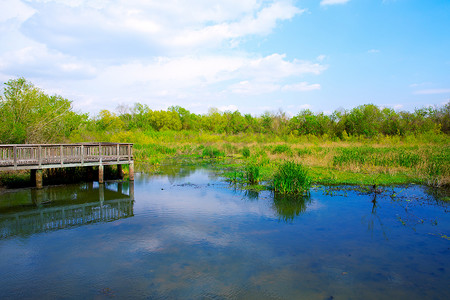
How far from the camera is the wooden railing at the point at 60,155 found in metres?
13.2

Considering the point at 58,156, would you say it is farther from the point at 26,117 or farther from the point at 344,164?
the point at 344,164

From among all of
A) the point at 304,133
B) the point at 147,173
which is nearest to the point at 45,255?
the point at 147,173

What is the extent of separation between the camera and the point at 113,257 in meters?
7.26

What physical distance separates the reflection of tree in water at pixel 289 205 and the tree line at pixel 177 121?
1428 centimetres

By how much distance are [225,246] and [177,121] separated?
2066 inches

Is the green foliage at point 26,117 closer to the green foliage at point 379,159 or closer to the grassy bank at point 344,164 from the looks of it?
the grassy bank at point 344,164

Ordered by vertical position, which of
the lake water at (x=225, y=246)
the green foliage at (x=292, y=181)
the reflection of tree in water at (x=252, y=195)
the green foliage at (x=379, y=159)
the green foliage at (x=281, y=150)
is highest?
the green foliage at (x=281, y=150)

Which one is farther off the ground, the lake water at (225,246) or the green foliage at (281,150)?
the green foliage at (281,150)

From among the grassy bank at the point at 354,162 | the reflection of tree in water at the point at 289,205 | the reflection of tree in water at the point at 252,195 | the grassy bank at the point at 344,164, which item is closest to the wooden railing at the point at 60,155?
the grassy bank at the point at 344,164

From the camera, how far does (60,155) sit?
47.4 feet

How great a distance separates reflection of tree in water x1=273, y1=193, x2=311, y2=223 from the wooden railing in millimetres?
9006

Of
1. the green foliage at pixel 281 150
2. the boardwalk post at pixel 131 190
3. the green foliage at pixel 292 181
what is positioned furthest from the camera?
the green foliage at pixel 281 150

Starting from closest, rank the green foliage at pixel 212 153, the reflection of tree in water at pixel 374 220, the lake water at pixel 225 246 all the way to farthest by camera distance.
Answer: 1. the lake water at pixel 225 246
2. the reflection of tree in water at pixel 374 220
3. the green foliage at pixel 212 153

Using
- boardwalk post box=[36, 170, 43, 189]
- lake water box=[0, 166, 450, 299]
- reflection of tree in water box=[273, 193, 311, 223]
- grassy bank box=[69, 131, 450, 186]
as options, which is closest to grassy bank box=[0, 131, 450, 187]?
grassy bank box=[69, 131, 450, 186]
